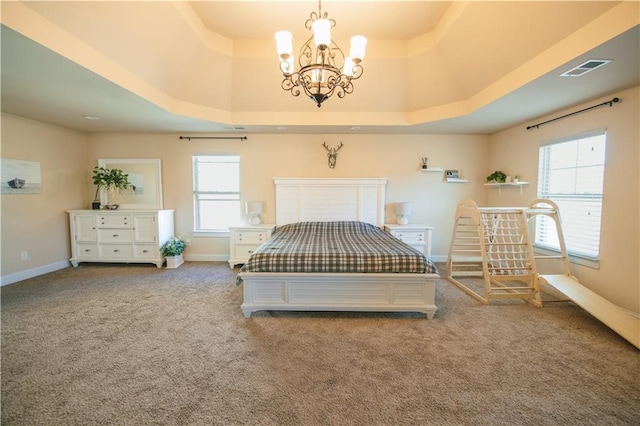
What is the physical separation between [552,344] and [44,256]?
6.72 metres

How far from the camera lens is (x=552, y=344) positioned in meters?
2.25

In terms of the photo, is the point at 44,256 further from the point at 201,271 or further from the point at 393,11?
the point at 393,11

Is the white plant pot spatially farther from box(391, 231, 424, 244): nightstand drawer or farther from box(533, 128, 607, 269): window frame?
box(533, 128, 607, 269): window frame

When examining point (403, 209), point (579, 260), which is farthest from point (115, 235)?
point (579, 260)

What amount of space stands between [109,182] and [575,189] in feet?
23.0

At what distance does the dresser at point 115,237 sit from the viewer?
441 centimetres

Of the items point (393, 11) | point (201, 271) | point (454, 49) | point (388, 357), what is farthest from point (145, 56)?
point (388, 357)

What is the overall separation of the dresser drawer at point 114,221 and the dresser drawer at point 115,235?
0.08 m

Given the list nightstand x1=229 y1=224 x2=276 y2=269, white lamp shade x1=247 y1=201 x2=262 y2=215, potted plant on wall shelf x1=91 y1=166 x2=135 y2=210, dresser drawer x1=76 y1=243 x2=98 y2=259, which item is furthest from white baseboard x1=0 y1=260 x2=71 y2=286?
white lamp shade x1=247 y1=201 x2=262 y2=215

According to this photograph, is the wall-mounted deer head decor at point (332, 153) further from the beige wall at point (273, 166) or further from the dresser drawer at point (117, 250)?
the dresser drawer at point (117, 250)

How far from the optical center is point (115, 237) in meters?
4.44

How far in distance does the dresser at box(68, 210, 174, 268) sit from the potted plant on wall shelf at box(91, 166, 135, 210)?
360 mm

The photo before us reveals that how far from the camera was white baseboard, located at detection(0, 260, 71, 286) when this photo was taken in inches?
143

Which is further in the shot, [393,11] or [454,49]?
[454,49]
